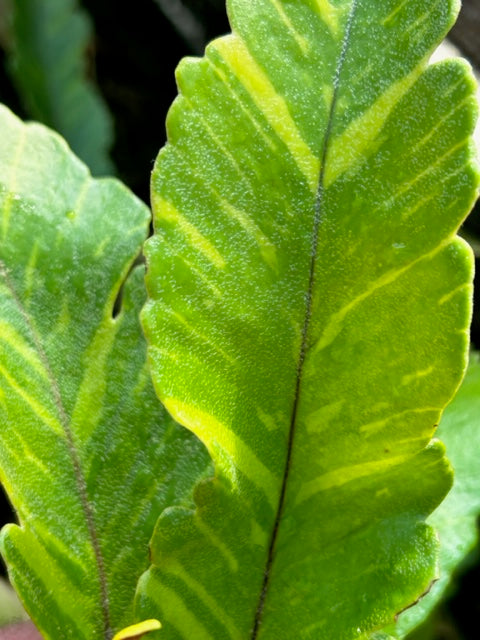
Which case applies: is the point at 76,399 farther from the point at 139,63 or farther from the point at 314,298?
the point at 139,63

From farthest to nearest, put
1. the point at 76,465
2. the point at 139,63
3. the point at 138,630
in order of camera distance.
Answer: the point at 139,63
the point at 76,465
the point at 138,630

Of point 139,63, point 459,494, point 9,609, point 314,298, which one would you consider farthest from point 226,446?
point 139,63

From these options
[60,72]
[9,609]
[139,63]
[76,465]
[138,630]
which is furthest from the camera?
[139,63]

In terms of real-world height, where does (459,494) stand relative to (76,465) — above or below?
below

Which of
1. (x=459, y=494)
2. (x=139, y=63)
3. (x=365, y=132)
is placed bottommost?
(x=459, y=494)

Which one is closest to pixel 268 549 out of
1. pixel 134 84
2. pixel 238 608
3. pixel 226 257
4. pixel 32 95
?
pixel 238 608

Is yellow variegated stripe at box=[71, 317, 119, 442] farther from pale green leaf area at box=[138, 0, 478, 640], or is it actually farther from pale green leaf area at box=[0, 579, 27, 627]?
pale green leaf area at box=[0, 579, 27, 627]

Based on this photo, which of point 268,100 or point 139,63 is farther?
point 139,63
